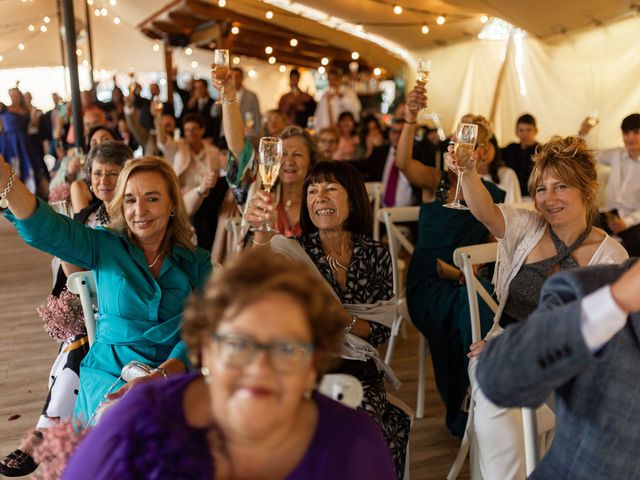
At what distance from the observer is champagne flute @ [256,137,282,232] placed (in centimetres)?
177

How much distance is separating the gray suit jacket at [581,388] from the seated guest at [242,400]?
10.8 inches

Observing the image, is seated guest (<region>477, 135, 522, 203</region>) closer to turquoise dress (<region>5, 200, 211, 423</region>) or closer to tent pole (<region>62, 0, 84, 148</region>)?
turquoise dress (<region>5, 200, 211, 423</region>)

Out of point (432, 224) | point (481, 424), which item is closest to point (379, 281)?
point (481, 424)

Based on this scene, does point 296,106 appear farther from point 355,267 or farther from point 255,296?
point 255,296

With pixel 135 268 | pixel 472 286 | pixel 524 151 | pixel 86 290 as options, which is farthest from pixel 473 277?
pixel 524 151

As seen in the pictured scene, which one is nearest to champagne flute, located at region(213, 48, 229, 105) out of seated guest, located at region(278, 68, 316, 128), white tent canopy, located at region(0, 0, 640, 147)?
white tent canopy, located at region(0, 0, 640, 147)

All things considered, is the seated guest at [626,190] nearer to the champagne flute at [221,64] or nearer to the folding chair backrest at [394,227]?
the folding chair backrest at [394,227]

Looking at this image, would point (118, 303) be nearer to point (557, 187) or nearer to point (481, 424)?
point (481, 424)

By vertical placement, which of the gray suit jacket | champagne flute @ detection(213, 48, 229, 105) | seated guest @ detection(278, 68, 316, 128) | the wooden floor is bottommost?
the wooden floor

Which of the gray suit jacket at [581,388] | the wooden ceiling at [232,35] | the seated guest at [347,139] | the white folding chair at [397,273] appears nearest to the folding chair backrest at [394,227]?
the white folding chair at [397,273]

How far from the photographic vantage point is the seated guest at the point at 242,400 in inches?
33.3

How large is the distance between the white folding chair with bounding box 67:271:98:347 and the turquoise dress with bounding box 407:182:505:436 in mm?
1429

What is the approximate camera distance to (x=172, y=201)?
208 cm

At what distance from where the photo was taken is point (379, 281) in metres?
2.19
